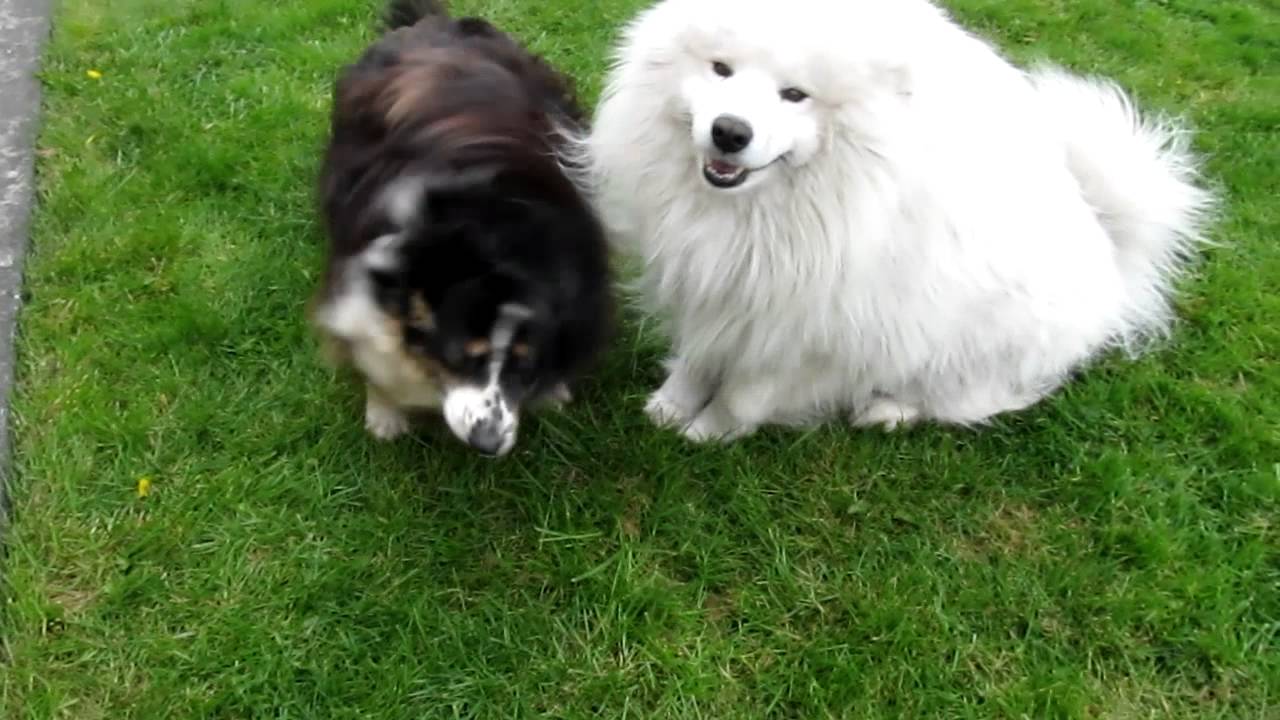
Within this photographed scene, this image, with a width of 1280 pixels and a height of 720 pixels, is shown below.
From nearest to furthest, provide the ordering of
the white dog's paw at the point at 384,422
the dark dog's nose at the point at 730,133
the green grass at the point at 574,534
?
the dark dog's nose at the point at 730,133
the green grass at the point at 574,534
the white dog's paw at the point at 384,422

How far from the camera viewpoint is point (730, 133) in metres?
1.84

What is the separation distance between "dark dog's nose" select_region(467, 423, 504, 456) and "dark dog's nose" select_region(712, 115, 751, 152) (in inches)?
28.7

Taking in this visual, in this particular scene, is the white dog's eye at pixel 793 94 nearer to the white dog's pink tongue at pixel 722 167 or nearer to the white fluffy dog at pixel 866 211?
the white fluffy dog at pixel 866 211

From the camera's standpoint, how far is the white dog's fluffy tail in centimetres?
266

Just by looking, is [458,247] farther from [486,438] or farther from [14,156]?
[14,156]

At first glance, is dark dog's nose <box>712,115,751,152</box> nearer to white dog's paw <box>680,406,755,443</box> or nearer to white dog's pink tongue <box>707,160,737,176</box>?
white dog's pink tongue <box>707,160,737,176</box>

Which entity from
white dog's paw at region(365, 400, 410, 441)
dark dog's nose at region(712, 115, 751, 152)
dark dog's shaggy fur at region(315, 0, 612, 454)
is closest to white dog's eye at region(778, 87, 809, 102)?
dark dog's nose at region(712, 115, 751, 152)

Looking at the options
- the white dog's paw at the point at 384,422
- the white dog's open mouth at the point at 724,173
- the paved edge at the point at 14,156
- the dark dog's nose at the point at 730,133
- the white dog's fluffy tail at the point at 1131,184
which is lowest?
the paved edge at the point at 14,156

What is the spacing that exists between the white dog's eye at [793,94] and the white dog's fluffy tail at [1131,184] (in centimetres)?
105

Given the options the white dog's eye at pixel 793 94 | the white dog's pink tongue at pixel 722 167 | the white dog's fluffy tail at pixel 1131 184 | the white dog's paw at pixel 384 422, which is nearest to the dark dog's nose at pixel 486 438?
the white dog's paw at pixel 384 422

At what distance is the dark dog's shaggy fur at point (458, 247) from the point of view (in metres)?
1.88

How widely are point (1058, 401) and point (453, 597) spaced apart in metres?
1.72

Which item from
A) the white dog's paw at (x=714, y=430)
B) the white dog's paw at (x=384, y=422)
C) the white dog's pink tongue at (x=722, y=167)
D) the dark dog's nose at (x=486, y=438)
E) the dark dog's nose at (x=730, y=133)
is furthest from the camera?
the white dog's paw at (x=714, y=430)

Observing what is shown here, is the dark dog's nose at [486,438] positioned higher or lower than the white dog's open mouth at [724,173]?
lower
